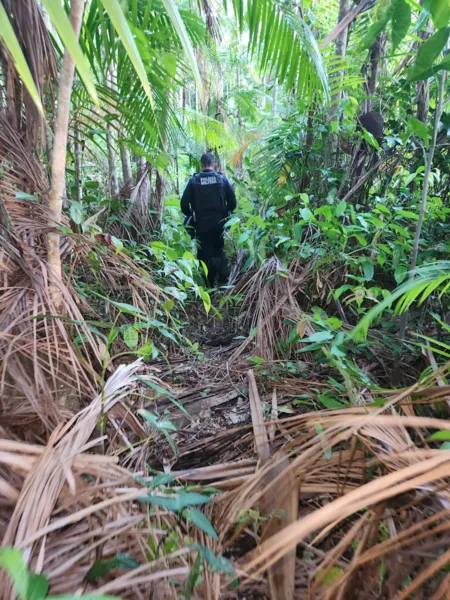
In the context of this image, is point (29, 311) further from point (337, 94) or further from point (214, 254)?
point (337, 94)

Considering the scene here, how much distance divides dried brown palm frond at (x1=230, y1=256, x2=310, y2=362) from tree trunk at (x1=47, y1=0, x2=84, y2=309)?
33.9 inches

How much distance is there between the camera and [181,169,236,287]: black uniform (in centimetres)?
276

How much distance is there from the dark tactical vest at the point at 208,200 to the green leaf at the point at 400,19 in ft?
5.50

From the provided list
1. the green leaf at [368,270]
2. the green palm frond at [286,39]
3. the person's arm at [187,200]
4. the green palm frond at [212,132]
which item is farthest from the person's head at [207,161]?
the green leaf at [368,270]

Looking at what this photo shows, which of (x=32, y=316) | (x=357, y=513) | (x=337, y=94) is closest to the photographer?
(x=357, y=513)

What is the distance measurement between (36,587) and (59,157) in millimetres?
1057

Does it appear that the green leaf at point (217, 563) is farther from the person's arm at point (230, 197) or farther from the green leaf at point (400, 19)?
the person's arm at point (230, 197)

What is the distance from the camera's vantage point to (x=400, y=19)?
3.71 feet

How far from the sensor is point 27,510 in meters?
0.52

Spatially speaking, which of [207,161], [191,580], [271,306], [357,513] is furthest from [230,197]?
[191,580]

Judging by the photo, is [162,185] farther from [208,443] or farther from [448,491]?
[448,491]

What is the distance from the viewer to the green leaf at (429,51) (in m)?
0.92

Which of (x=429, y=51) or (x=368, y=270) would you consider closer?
(x=429, y=51)

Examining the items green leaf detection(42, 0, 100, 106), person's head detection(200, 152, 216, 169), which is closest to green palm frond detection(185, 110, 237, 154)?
person's head detection(200, 152, 216, 169)
